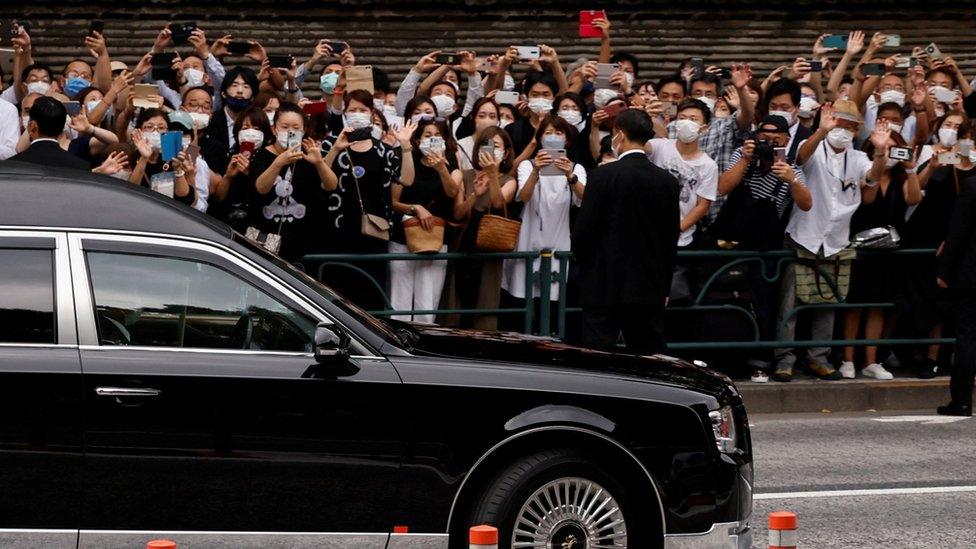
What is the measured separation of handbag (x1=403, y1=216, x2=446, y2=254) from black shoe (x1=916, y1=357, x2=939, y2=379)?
434cm

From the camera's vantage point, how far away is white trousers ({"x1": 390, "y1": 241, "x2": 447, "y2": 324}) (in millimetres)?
12250

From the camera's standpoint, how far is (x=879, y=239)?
42.5ft

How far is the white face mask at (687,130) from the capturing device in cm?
1248

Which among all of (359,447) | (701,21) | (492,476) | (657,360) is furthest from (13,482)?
(701,21)

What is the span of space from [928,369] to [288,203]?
18.4ft

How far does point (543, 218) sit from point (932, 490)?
4.22 metres

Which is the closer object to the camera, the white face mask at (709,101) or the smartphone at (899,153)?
the smartphone at (899,153)

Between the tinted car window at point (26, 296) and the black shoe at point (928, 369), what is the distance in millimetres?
8979

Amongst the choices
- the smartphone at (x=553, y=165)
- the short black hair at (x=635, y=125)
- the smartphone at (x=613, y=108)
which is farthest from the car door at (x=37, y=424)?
the smartphone at (x=613, y=108)

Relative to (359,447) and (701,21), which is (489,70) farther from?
(359,447)

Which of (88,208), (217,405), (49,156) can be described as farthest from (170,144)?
(217,405)

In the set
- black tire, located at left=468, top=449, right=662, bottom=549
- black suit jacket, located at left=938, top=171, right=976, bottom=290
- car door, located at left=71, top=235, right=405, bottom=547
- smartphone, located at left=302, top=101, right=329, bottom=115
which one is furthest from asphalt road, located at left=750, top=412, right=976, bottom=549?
smartphone, located at left=302, top=101, right=329, bottom=115

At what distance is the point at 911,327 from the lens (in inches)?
537

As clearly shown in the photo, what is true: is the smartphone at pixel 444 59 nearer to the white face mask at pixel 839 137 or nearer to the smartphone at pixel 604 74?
the smartphone at pixel 604 74
